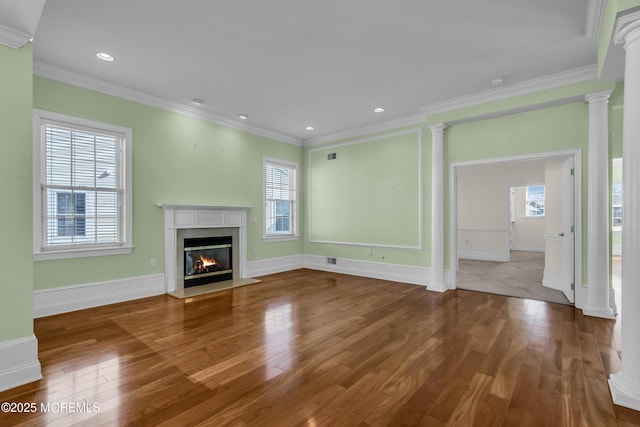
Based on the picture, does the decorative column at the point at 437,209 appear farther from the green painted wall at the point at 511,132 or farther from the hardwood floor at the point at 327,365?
the hardwood floor at the point at 327,365

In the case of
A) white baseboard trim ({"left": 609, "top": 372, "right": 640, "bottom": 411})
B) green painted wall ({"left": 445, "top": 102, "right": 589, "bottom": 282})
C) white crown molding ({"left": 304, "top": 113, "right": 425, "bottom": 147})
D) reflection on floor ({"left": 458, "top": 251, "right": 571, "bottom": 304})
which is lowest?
reflection on floor ({"left": 458, "top": 251, "right": 571, "bottom": 304})

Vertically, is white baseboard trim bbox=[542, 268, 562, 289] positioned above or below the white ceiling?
below

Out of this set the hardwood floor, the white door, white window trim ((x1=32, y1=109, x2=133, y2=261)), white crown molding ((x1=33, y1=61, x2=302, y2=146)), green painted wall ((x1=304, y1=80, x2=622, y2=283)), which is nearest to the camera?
the hardwood floor

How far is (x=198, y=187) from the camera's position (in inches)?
204

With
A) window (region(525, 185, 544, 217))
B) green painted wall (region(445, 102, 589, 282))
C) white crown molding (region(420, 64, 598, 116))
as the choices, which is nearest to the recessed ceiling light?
white crown molding (region(420, 64, 598, 116))

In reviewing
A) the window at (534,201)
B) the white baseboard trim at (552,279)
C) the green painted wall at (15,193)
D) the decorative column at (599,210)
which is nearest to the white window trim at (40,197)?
the green painted wall at (15,193)

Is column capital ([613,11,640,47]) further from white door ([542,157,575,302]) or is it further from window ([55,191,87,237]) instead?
window ([55,191,87,237])

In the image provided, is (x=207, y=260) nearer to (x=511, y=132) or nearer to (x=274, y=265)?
(x=274, y=265)

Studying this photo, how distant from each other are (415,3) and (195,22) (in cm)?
197

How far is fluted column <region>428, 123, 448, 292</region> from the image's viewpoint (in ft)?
16.4

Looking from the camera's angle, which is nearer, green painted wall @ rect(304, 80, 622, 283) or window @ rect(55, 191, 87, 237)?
window @ rect(55, 191, 87, 237)

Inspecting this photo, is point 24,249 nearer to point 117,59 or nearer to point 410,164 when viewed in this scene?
point 117,59

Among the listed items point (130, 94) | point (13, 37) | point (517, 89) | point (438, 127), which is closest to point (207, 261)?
point (130, 94)

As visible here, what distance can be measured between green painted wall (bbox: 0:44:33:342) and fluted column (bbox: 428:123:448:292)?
488 centimetres
